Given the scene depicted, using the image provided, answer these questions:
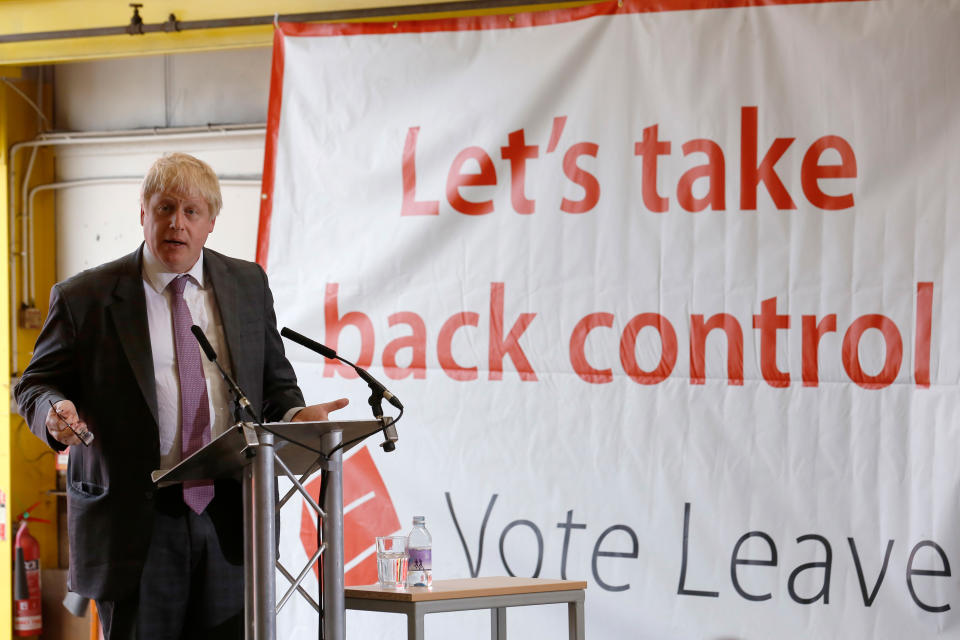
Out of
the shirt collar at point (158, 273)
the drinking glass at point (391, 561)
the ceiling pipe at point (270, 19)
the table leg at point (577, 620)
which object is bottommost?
the table leg at point (577, 620)

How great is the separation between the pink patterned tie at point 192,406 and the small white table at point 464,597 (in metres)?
0.43

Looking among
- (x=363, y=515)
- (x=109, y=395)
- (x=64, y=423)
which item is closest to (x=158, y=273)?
(x=109, y=395)

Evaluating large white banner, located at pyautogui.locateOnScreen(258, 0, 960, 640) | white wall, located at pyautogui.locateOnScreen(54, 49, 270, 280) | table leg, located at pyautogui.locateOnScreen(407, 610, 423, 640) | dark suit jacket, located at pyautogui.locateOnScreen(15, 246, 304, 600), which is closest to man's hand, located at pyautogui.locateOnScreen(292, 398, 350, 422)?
dark suit jacket, located at pyautogui.locateOnScreen(15, 246, 304, 600)

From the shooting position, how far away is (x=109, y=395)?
204 cm

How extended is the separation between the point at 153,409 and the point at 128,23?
2370mm

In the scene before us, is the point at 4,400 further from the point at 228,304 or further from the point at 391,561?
the point at 228,304

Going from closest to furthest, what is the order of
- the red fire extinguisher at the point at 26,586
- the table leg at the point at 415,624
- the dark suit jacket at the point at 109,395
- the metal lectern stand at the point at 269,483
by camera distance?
the metal lectern stand at the point at 269,483, the dark suit jacket at the point at 109,395, the table leg at the point at 415,624, the red fire extinguisher at the point at 26,586

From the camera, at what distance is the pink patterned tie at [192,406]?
203 cm

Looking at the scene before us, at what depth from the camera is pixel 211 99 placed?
4387mm

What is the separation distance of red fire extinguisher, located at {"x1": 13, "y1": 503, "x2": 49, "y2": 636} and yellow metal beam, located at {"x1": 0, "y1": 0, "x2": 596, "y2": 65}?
6.16 feet

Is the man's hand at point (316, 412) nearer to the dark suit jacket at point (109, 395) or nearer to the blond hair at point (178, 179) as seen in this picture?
the dark suit jacket at point (109, 395)

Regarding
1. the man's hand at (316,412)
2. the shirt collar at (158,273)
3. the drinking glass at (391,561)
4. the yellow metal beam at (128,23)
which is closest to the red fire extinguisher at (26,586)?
the yellow metal beam at (128,23)

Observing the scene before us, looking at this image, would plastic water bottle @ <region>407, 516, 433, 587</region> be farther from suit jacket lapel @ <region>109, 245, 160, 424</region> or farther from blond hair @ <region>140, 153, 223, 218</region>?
blond hair @ <region>140, 153, 223, 218</region>

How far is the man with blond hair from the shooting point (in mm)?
1978
